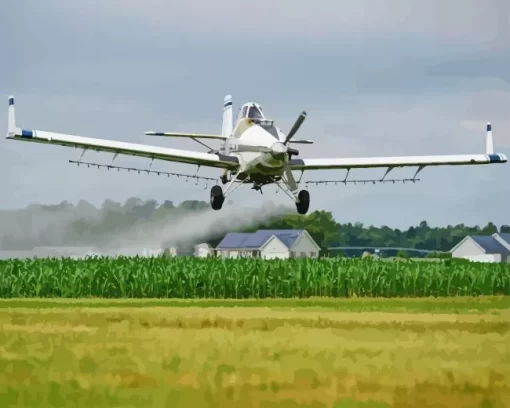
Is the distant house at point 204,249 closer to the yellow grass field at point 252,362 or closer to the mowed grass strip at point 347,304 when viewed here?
the mowed grass strip at point 347,304

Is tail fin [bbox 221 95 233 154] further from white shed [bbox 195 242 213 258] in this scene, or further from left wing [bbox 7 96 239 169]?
left wing [bbox 7 96 239 169]

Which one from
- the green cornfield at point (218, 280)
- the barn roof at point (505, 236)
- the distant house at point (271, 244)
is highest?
the barn roof at point (505, 236)

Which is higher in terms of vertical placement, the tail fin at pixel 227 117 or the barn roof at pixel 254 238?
the tail fin at pixel 227 117

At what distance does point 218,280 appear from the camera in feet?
176

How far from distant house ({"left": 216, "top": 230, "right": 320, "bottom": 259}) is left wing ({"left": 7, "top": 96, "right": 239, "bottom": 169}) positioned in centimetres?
4881

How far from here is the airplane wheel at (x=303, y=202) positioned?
47013 mm

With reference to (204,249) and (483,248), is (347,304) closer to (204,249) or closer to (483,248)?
(204,249)

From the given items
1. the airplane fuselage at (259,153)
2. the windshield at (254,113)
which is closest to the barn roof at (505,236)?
the airplane fuselage at (259,153)

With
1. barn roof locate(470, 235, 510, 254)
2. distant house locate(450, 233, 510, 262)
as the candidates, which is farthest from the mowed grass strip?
barn roof locate(470, 235, 510, 254)

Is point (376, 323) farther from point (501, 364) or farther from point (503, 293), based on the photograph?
point (503, 293)

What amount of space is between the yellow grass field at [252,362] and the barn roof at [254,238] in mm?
71184

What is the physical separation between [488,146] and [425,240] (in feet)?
267

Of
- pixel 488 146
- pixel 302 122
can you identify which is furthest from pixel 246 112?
pixel 488 146

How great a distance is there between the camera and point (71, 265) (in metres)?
55.5
